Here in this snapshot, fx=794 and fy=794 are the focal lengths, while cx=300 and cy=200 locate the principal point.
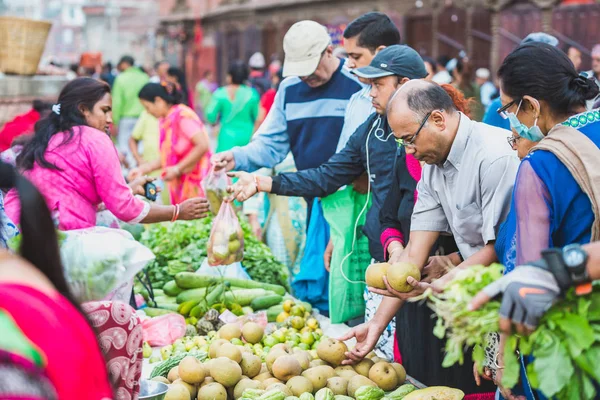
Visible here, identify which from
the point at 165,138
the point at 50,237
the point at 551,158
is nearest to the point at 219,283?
the point at 165,138

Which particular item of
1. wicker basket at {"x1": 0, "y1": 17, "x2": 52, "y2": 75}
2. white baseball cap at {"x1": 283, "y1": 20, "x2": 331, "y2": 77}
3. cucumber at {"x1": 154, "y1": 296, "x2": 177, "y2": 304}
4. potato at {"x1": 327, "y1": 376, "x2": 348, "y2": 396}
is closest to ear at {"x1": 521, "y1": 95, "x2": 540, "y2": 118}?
potato at {"x1": 327, "y1": 376, "x2": 348, "y2": 396}

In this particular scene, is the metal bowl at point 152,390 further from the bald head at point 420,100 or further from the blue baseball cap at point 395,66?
the blue baseball cap at point 395,66

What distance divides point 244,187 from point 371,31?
1290mm

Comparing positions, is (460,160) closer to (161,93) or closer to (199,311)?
(199,311)

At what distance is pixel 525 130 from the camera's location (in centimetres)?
281

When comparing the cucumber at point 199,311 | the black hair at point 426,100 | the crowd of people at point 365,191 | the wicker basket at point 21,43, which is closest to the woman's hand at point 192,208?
the crowd of people at point 365,191

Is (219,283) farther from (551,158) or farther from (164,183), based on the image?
(551,158)

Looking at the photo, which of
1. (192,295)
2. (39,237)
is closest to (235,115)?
(192,295)

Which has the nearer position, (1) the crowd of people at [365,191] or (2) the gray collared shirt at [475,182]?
(1) the crowd of people at [365,191]

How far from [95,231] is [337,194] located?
63.1 inches

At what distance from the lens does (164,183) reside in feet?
25.8

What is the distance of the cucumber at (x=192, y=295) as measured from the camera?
225 inches

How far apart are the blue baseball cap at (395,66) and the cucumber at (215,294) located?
210 cm

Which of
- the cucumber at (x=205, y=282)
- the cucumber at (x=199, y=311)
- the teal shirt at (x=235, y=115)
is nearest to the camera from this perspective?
the cucumber at (x=199, y=311)
